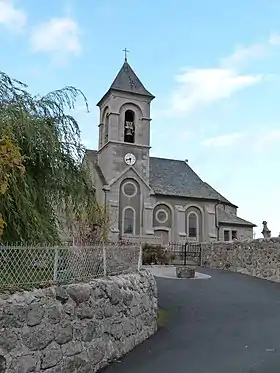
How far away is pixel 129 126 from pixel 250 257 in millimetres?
20345

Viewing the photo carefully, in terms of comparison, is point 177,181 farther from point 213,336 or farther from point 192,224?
point 213,336

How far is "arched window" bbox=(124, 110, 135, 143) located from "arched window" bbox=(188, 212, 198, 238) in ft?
27.6

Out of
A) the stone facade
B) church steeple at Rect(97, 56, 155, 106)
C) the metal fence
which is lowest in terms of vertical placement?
the stone facade

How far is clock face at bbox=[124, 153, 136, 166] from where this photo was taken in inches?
1499

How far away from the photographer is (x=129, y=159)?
3819cm

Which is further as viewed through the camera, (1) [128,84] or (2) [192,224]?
(1) [128,84]

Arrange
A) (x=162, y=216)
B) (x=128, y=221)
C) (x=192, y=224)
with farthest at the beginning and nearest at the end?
(x=192, y=224), (x=162, y=216), (x=128, y=221)

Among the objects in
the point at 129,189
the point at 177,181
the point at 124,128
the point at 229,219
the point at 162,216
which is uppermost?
the point at 124,128

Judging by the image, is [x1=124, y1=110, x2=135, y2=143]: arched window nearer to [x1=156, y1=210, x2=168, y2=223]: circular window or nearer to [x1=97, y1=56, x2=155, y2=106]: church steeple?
[x1=97, y1=56, x2=155, y2=106]: church steeple

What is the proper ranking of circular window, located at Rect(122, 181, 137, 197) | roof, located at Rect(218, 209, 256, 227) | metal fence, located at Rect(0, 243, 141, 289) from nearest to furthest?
metal fence, located at Rect(0, 243, 141, 289), circular window, located at Rect(122, 181, 137, 197), roof, located at Rect(218, 209, 256, 227)

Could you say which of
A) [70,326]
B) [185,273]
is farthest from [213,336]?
[185,273]

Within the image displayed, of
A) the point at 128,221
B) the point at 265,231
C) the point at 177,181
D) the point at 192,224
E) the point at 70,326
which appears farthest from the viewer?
the point at 177,181

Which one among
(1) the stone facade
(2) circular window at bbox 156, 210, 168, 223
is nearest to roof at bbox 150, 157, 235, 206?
(2) circular window at bbox 156, 210, 168, 223

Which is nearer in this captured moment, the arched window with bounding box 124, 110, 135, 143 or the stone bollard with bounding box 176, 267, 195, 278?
the stone bollard with bounding box 176, 267, 195, 278
